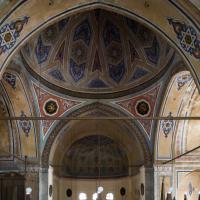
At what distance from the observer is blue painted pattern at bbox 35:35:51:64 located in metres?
21.0

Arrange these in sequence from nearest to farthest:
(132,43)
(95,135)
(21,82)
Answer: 1. (21,82)
2. (132,43)
3. (95,135)

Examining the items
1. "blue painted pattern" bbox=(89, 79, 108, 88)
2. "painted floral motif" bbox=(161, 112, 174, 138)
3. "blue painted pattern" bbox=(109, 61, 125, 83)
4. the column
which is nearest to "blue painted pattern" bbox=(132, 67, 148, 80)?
"blue painted pattern" bbox=(109, 61, 125, 83)

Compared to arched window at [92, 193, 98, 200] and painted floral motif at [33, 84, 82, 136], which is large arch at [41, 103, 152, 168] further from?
arched window at [92, 193, 98, 200]

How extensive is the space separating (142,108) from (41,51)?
4.76m

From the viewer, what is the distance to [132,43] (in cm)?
2195

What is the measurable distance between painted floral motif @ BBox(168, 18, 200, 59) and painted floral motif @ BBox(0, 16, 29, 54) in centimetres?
409

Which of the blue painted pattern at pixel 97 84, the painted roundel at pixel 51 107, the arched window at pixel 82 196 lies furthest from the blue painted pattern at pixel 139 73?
the arched window at pixel 82 196

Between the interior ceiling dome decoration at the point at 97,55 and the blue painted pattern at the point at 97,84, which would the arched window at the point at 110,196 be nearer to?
the interior ceiling dome decoration at the point at 97,55

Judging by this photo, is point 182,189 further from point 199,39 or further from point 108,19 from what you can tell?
point 199,39

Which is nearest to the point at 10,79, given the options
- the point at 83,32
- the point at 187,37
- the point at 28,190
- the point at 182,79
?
the point at 83,32

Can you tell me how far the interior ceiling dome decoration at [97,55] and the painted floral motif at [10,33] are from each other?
17.8 feet

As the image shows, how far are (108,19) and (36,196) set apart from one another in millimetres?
7676

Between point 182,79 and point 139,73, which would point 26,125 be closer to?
point 139,73

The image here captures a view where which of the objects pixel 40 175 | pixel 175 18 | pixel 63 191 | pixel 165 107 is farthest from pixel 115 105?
pixel 175 18
